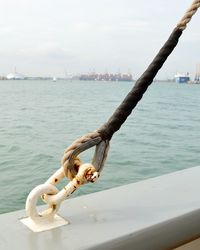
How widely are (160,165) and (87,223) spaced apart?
728 centimetres

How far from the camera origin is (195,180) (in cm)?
116

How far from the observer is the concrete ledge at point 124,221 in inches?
31.4

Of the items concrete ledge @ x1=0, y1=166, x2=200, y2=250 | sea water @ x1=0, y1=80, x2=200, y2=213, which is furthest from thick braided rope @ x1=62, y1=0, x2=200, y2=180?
sea water @ x1=0, y1=80, x2=200, y2=213

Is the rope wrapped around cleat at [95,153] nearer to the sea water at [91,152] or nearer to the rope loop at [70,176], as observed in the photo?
the rope loop at [70,176]

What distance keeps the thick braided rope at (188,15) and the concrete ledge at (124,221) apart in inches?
16.3

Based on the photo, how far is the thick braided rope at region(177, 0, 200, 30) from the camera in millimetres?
995

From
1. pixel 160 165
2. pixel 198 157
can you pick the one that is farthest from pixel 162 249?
pixel 198 157

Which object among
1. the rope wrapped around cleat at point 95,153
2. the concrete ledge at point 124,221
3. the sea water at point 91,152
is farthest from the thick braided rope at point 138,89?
the sea water at point 91,152

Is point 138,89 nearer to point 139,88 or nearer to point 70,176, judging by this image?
point 139,88

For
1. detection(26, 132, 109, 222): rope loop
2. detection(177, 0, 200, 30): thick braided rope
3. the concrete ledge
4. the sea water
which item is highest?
detection(177, 0, 200, 30): thick braided rope

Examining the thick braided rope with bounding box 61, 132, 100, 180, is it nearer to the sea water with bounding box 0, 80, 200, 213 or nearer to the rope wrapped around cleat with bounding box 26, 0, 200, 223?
the rope wrapped around cleat with bounding box 26, 0, 200, 223

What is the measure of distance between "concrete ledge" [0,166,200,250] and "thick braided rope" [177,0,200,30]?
1.36ft

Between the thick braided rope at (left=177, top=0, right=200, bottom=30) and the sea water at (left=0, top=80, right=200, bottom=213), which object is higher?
the thick braided rope at (left=177, top=0, right=200, bottom=30)

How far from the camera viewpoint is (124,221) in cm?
90
